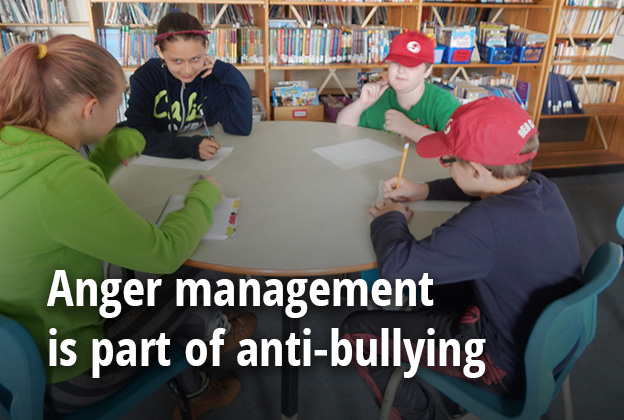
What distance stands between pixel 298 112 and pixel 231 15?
2.73 ft

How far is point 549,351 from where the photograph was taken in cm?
99

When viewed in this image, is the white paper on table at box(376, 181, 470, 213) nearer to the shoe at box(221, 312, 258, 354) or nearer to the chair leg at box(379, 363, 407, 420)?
the chair leg at box(379, 363, 407, 420)

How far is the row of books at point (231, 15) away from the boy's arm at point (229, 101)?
1.34m

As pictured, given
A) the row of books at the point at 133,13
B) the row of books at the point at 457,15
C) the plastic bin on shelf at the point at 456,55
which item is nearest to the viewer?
the row of books at the point at 133,13

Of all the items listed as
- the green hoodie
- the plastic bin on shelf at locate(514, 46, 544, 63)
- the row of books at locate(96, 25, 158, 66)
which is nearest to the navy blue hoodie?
the green hoodie

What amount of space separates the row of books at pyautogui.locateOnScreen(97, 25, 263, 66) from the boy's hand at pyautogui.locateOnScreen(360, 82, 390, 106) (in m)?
1.30

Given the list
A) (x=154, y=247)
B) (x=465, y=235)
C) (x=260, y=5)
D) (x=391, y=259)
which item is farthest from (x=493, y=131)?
(x=260, y=5)

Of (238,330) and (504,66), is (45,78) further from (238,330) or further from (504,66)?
(504,66)

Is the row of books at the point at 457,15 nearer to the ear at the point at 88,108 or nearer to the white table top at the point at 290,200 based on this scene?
the white table top at the point at 290,200

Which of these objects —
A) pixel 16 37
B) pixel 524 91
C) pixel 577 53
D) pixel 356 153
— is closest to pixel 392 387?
pixel 356 153

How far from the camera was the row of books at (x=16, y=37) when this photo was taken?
10.4 feet

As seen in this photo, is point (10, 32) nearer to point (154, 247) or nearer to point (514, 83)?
point (154, 247)

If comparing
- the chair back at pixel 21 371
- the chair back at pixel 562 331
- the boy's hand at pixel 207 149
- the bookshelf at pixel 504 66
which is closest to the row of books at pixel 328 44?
the bookshelf at pixel 504 66

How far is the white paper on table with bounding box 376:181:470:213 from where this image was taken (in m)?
1.43
